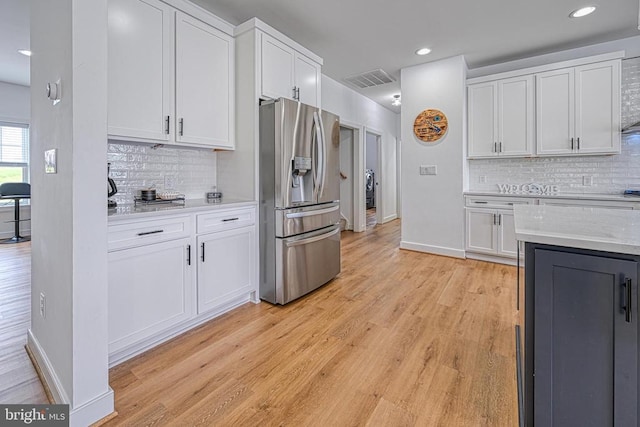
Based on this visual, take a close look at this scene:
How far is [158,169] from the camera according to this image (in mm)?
2578

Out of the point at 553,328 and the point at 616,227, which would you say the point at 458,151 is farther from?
the point at 553,328

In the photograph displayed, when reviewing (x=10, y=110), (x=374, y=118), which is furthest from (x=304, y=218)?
(x=10, y=110)

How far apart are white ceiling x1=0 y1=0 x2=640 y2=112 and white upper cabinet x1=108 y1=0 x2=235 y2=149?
1.87 feet

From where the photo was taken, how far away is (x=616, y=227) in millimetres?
1225

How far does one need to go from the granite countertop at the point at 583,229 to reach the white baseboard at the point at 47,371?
6.88 ft

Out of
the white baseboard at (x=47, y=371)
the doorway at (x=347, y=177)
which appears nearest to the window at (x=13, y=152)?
the white baseboard at (x=47, y=371)

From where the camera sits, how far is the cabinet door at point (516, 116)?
380cm

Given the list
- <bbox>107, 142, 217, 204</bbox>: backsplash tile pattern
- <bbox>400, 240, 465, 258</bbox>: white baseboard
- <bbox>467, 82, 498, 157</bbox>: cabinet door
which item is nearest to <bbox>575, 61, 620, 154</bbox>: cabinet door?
<bbox>467, 82, 498, 157</bbox>: cabinet door

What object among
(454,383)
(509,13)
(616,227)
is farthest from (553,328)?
(509,13)

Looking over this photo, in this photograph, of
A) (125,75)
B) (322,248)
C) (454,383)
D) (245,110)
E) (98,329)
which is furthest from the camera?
(322,248)

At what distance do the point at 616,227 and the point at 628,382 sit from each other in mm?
584

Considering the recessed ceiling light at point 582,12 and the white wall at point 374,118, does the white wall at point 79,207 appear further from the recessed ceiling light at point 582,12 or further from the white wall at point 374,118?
the recessed ceiling light at point 582,12

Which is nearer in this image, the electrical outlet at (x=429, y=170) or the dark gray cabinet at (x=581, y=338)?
the dark gray cabinet at (x=581, y=338)

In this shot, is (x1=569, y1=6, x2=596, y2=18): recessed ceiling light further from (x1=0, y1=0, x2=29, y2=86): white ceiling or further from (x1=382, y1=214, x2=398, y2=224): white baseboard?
(x1=0, y1=0, x2=29, y2=86): white ceiling
